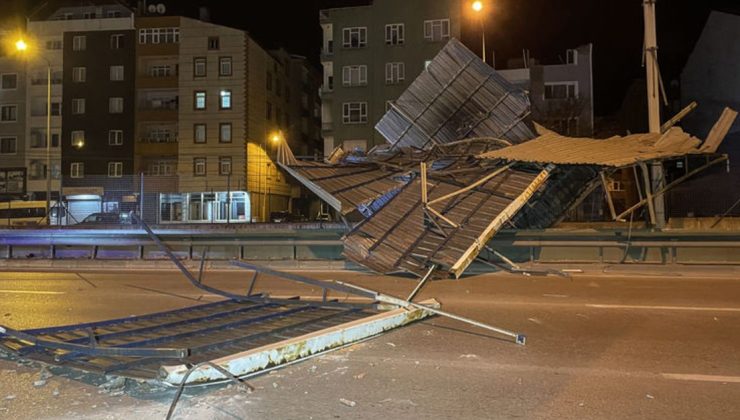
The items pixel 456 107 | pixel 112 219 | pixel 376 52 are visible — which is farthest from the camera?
pixel 376 52

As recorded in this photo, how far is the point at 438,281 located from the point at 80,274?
9.57m

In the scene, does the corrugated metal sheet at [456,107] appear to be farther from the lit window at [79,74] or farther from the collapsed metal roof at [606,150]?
the lit window at [79,74]

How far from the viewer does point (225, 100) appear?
50.2 meters

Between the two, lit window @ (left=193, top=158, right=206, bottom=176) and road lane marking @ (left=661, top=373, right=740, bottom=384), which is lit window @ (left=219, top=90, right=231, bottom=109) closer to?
lit window @ (left=193, top=158, right=206, bottom=176)

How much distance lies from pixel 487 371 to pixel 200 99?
49273 mm

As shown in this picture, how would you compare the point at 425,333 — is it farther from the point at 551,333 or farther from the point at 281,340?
the point at 281,340

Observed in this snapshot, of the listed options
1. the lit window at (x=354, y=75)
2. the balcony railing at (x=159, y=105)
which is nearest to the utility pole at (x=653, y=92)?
the lit window at (x=354, y=75)

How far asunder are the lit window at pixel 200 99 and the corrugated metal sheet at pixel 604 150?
41314mm

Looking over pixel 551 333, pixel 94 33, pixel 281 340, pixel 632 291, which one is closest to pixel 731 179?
pixel 632 291

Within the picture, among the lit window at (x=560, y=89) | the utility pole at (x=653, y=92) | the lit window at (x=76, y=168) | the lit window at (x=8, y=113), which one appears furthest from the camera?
the lit window at (x=8, y=113)

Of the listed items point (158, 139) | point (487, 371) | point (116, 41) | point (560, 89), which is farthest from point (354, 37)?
point (487, 371)

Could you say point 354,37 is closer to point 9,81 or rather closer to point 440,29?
point 440,29

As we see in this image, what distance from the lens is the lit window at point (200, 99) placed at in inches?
1987

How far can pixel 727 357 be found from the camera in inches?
243
